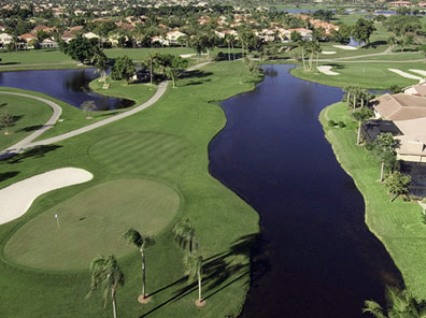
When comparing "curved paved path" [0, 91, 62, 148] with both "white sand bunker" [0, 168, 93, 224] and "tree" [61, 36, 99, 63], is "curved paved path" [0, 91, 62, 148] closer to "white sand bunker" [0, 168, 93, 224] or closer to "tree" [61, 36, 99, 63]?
"white sand bunker" [0, 168, 93, 224]

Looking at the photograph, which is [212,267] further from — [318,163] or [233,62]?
[233,62]

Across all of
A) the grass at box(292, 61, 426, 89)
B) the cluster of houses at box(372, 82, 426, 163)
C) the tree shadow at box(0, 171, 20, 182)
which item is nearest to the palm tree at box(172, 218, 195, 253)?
the tree shadow at box(0, 171, 20, 182)

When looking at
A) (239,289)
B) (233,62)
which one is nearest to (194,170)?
(239,289)

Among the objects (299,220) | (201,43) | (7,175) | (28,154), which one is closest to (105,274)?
(299,220)

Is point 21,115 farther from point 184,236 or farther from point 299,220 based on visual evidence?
point 184,236

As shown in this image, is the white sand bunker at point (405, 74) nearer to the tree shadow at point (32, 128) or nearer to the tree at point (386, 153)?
the tree at point (386, 153)
